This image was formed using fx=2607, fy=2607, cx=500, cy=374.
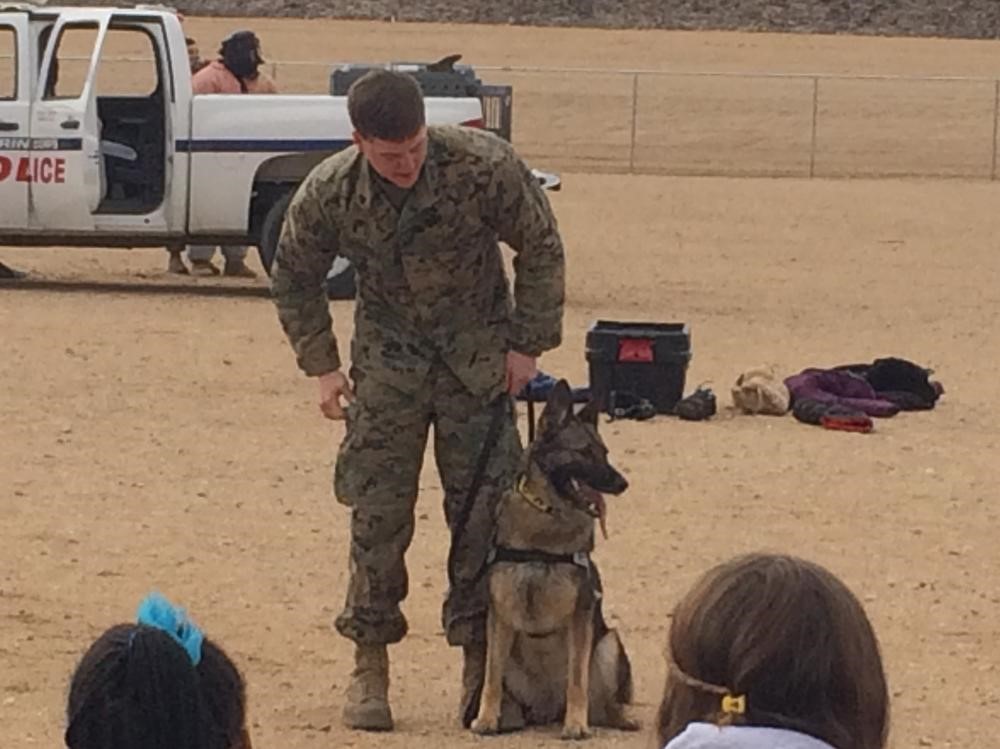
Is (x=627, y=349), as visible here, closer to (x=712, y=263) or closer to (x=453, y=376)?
(x=453, y=376)

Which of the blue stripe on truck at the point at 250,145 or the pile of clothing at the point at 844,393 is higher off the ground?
the blue stripe on truck at the point at 250,145

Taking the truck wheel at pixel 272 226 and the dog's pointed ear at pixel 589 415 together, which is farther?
the truck wheel at pixel 272 226

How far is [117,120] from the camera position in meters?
18.5

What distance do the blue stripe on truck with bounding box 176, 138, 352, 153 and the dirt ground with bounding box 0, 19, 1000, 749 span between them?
3.50 ft

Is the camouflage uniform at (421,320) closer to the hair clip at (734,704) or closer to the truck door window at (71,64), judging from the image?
the hair clip at (734,704)

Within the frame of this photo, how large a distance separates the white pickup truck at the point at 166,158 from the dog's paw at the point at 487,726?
10.4 m

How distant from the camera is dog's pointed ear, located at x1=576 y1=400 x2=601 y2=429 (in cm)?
748

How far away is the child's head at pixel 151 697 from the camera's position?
3.31 m

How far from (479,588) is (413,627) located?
53.8 inches

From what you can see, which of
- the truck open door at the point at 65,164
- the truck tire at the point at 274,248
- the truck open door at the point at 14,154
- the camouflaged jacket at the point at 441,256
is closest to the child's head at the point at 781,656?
the camouflaged jacket at the point at 441,256

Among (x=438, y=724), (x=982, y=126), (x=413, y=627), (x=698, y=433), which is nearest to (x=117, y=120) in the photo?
(x=698, y=433)

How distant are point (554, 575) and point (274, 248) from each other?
10232 mm

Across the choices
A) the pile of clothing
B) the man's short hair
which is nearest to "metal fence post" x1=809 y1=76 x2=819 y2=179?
the pile of clothing

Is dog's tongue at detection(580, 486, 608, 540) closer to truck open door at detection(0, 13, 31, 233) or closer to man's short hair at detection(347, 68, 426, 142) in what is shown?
man's short hair at detection(347, 68, 426, 142)
